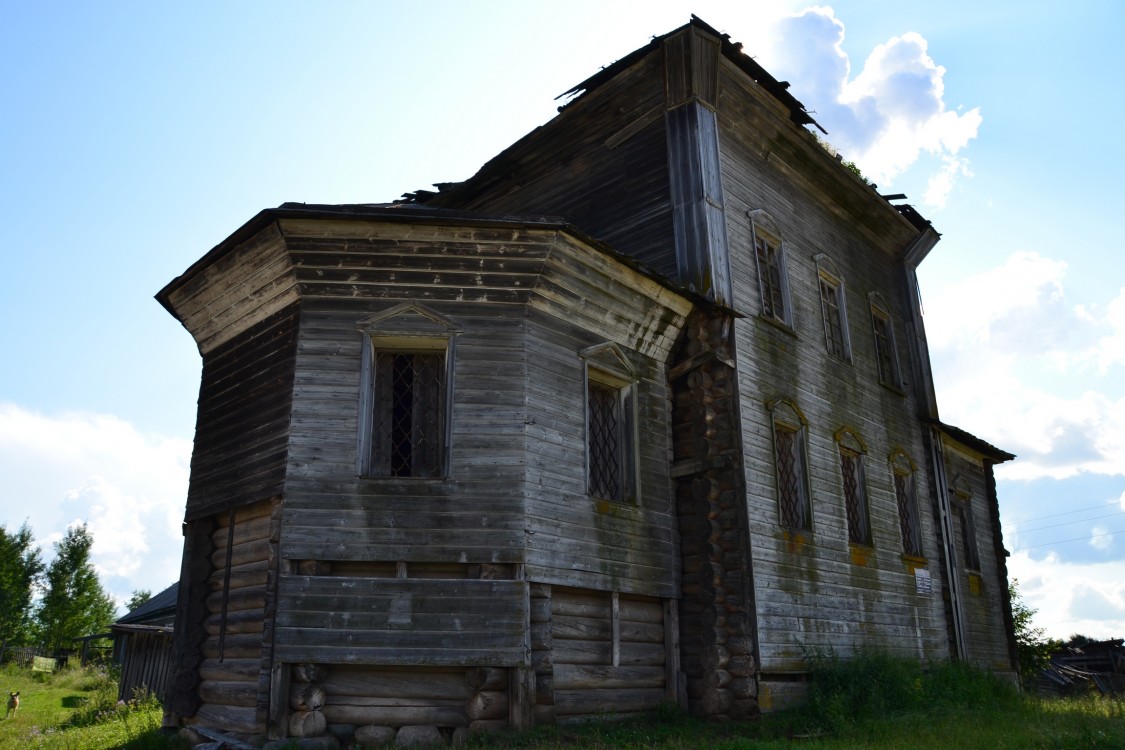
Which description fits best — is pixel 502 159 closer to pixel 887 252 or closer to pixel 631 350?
pixel 631 350

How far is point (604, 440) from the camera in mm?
11633

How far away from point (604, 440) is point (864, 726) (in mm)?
4984

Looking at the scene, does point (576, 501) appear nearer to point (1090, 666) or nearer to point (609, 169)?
point (609, 169)

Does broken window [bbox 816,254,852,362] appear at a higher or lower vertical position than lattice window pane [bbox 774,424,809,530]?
higher

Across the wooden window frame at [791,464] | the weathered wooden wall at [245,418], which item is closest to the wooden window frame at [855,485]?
the wooden window frame at [791,464]

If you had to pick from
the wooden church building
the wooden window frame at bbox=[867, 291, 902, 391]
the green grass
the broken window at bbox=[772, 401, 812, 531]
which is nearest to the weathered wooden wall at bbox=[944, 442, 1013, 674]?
the wooden window frame at bbox=[867, 291, 902, 391]

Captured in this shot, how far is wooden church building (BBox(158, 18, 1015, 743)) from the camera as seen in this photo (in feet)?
30.0

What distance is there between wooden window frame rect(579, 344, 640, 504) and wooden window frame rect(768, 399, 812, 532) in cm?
276

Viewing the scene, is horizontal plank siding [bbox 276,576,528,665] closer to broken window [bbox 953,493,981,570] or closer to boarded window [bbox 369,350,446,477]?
boarded window [bbox 369,350,446,477]

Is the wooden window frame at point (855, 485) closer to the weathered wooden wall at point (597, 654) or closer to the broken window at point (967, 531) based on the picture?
the weathered wooden wall at point (597, 654)

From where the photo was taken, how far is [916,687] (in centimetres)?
1300

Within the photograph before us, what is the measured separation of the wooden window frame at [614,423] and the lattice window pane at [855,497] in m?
5.26

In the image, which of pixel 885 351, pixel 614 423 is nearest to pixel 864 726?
pixel 614 423

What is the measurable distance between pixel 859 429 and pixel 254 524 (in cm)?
1114
